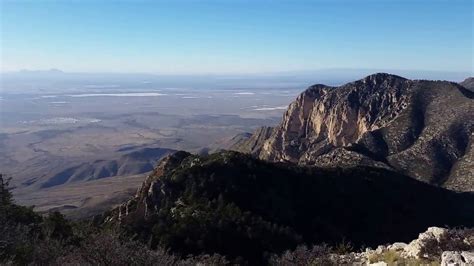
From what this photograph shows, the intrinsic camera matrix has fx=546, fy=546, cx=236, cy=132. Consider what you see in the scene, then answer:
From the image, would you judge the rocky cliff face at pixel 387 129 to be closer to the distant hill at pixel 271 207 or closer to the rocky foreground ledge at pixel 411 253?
the distant hill at pixel 271 207

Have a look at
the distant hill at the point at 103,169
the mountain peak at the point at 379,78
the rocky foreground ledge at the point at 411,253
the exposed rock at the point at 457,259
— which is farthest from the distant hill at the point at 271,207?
the distant hill at the point at 103,169

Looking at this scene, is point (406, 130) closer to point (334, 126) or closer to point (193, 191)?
point (334, 126)

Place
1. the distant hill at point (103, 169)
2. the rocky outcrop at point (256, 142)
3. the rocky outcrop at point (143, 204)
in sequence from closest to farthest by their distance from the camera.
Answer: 1. the rocky outcrop at point (143, 204)
2. the rocky outcrop at point (256, 142)
3. the distant hill at point (103, 169)

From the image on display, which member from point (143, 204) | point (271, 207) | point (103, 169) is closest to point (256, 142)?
point (103, 169)

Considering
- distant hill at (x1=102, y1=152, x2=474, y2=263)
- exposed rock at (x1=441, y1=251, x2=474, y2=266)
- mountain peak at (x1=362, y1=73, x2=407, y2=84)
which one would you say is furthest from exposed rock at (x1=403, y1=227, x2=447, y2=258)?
mountain peak at (x1=362, y1=73, x2=407, y2=84)

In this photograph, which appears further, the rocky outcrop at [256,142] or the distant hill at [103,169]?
the distant hill at [103,169]

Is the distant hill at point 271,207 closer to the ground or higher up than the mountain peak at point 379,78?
closer to the ground

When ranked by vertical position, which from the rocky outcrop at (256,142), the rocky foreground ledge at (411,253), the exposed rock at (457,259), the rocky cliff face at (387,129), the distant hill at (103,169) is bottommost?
the distant hill at (103,169)
